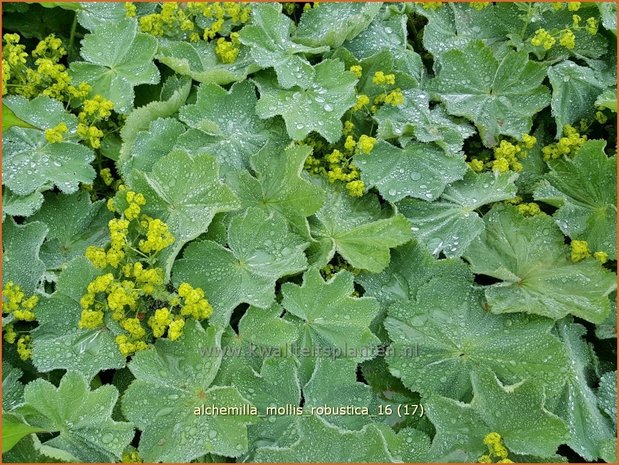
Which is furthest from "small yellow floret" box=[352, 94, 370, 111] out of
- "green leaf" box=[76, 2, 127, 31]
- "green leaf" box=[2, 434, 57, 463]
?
"green leaf" box=[2, 434, 57, 463]

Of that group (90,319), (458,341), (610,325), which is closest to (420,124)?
(458,341)

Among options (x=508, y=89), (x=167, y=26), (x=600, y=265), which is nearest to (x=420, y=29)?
(x=508, y=89)

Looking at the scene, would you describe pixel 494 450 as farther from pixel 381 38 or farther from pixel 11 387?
pixel 381 38

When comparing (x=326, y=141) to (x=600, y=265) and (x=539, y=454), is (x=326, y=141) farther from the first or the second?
(x=539, y=454)

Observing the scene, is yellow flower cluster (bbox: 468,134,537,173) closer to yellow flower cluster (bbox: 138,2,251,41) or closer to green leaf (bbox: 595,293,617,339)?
green leaf (bbox: 595,293,617,339)

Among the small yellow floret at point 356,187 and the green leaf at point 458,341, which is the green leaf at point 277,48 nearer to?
the small yellow floret at point 356,187
